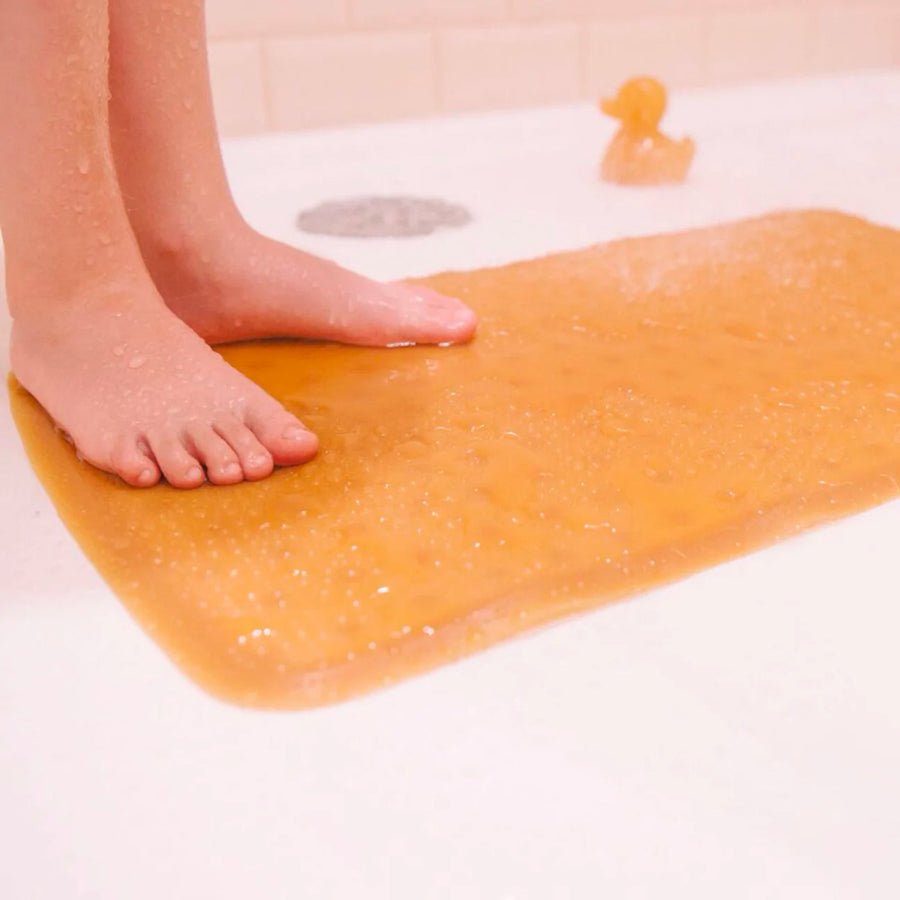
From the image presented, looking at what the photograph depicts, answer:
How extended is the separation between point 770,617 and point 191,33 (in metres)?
0.67

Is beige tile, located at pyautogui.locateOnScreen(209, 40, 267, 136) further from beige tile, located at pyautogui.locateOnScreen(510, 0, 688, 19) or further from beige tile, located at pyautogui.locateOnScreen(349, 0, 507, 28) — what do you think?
beige tile, located at pyautogui.locateOnScreen(510, 0, 688, 19)

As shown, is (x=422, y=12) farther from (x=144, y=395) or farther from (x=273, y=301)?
(x=144, y=395)

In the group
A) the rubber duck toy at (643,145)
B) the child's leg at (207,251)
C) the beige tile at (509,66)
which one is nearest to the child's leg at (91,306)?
the child's leg at (207,251)

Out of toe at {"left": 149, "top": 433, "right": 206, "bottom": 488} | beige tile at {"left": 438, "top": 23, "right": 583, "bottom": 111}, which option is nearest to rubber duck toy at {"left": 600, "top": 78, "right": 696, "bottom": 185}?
beige tile at {"left": 438, "top": 23, "right": 583, "bottom": 111}

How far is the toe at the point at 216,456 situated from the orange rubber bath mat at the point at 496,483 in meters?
0.01

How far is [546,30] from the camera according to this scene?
198 centimetres

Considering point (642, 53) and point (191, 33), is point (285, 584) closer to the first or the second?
point (191, 33)

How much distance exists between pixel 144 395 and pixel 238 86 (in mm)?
1211

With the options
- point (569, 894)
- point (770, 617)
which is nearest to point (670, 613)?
point (770, 617)

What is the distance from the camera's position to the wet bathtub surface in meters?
0.41

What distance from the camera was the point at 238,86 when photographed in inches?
70.2

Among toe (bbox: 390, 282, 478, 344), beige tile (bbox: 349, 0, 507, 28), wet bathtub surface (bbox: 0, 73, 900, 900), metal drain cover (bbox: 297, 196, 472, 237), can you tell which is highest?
beige tile (bbox: 349, 0, 507, 28)

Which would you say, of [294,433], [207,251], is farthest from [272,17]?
[294,433]

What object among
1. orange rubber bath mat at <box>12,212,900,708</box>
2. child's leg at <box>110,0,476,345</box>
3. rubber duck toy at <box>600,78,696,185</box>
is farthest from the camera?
rubber duck toy at <box>600,78,696,185</box>
